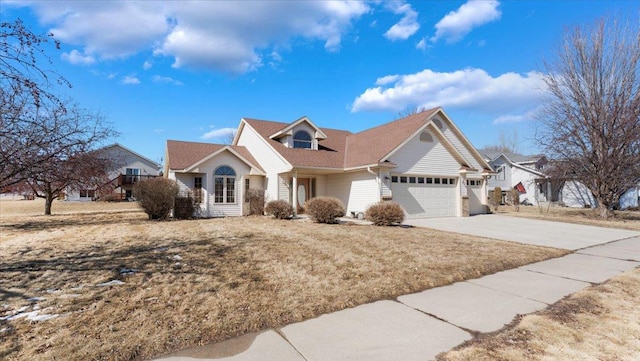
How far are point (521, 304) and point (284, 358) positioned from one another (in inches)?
151

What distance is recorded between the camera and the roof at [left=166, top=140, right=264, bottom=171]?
1748cm

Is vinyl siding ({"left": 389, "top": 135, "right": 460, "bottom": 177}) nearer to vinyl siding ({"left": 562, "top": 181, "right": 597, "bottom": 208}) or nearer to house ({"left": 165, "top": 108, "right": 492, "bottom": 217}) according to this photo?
house ({"left": 165, "top": 108, "right": 492, "bottom": 217})

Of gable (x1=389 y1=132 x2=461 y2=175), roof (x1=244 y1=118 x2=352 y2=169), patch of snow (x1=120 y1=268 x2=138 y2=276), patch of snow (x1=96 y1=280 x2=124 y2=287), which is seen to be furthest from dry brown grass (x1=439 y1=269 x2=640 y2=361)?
roof (x1=244 y1=118 x2=352 y2=169)

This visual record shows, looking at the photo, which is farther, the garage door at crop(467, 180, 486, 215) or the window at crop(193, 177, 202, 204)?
the garage door at crop(467, 180, 486, 215)

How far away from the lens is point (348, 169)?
18297 mm

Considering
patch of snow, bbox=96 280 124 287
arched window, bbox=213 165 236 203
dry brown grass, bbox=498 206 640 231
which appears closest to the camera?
patch of snow, bbox=96 280 124 287

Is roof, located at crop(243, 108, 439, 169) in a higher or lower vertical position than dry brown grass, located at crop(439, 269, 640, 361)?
higher

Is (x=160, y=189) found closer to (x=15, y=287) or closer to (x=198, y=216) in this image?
(x=198, y=216)

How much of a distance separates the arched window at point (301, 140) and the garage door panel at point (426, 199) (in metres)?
6.42

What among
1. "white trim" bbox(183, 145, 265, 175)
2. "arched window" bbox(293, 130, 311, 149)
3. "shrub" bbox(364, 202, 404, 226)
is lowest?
"shrub" bbox(364, 202, 404, 226)

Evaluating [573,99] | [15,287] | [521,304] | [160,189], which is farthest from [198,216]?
[573,99]

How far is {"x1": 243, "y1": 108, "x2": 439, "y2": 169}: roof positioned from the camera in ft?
58.1

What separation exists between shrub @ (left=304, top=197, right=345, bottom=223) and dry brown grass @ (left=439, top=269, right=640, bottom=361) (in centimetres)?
978

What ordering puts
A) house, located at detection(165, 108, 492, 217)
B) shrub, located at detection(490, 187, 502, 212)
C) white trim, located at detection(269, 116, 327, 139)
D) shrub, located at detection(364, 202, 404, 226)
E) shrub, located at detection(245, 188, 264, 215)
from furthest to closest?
1. shrub, located at detection(490, 187, 502, 212)
2. white trim, located at detection(269, 116, 327, 139)
3. shrub, located at detection(245, 188, 264, 215)
4. house, located at detection(165, 108, 492, 217)
5. shrub, located at detection(364, 202, 404, 226)
